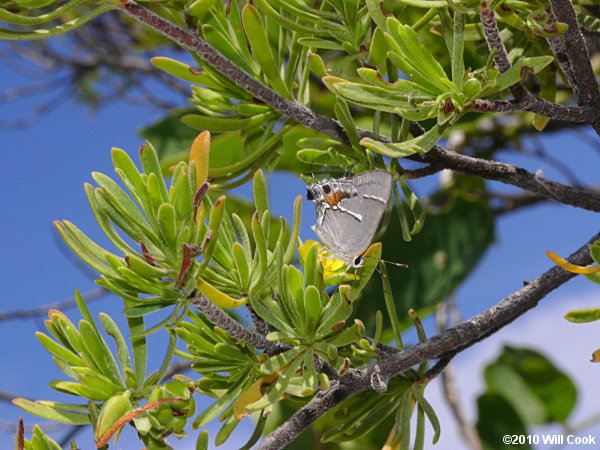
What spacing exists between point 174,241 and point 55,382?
144mm

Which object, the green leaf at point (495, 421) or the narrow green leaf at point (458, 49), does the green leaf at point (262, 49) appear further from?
the green leaf at point (495, 421)

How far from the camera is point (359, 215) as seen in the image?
1.64 ft

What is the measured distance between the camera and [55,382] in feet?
1.55

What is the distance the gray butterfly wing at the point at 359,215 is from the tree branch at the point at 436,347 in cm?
9

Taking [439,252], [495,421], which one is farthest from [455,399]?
[439,252]

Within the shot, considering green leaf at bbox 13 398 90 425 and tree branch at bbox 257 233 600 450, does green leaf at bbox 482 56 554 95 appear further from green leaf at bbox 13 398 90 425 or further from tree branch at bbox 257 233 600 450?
green leaf at bbox 13 398 90 425

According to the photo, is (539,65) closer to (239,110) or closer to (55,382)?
(239,110)

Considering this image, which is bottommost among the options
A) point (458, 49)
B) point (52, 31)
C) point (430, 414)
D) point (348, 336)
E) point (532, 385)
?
point (532, 385)

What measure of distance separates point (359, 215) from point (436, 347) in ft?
0.39

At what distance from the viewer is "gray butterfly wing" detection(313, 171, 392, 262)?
48 cm

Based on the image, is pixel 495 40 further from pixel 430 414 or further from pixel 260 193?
pixel 430 414

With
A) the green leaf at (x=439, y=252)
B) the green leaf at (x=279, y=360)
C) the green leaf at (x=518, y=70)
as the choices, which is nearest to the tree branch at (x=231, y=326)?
the green leaf at (x=279, y=360)

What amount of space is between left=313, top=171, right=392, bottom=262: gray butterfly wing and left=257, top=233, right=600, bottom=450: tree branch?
9 cm

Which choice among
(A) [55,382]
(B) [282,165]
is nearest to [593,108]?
(A) [55,382]
